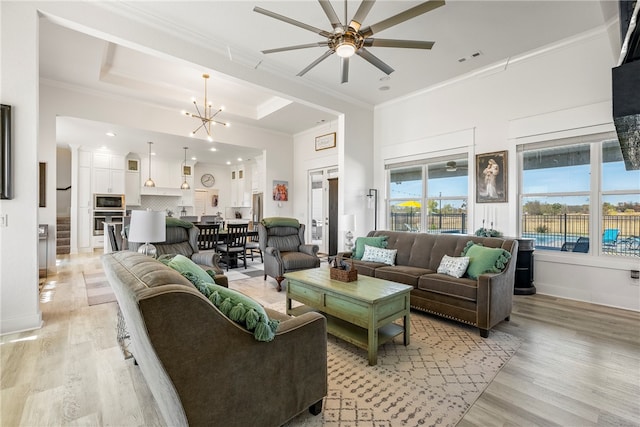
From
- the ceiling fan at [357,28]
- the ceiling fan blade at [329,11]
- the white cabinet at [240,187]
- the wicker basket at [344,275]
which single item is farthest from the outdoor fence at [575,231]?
the white cabinet at [240,187]

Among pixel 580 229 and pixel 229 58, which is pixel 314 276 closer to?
pixel 229 58

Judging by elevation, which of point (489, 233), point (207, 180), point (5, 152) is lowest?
point (489, 233)

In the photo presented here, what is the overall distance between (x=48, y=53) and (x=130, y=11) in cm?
183

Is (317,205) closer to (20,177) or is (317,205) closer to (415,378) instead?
(20,177)

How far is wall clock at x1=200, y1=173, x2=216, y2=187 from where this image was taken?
10492 millimetres

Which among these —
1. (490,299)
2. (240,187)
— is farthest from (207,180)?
(490,299)

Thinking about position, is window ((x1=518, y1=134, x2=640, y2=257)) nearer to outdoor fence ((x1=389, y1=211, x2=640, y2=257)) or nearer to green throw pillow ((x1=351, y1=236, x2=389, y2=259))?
outdoor fence ((x1=389, y1=211, x2=640, y2=257))

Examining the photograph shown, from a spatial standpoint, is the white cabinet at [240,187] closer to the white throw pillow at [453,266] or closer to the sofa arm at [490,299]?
the white throw pillow at [453,266]

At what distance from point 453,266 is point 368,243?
4.33 feet

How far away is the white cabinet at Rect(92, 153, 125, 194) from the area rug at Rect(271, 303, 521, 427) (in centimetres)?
846

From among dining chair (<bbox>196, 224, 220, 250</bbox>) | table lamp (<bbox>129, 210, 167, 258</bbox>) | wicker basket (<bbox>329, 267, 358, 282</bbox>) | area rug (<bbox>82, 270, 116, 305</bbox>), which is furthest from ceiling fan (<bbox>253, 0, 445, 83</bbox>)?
area rug (<bbox>82, 270, 116, 305</bbox>)

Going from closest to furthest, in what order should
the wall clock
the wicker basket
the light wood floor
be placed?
the light wood floor, the wicker basket, the wall clock

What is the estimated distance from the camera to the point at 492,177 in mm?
4625

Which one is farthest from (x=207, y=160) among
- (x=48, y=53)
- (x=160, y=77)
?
(x=48, y=53)
